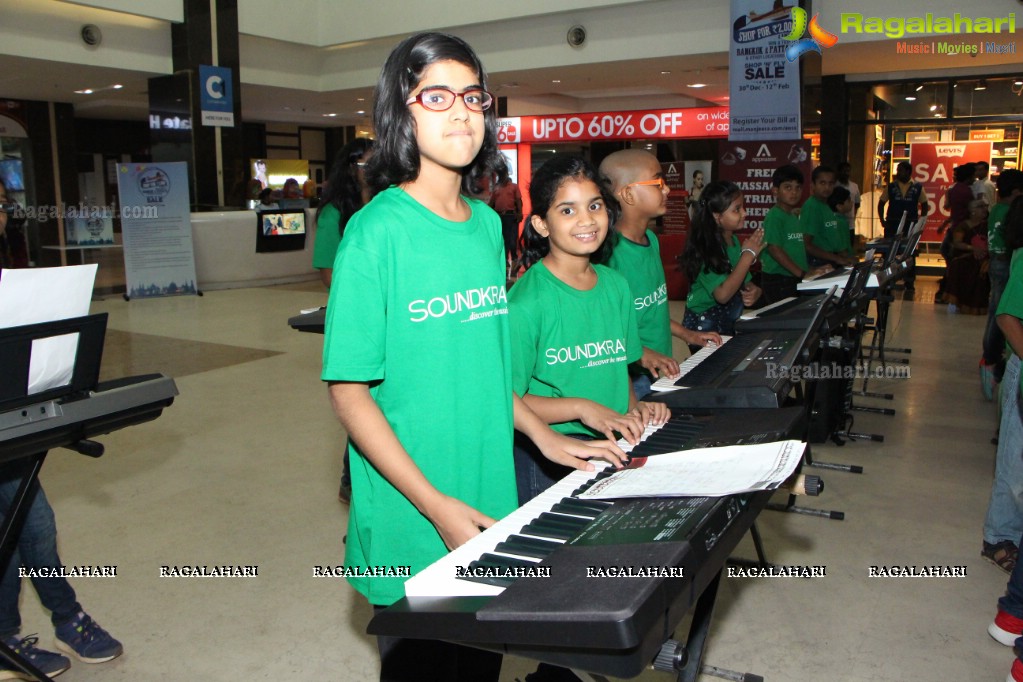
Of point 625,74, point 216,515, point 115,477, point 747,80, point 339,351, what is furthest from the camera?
point 625,74

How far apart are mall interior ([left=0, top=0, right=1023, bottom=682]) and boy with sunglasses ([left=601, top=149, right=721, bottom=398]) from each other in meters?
0.93

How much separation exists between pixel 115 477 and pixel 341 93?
11910 mm

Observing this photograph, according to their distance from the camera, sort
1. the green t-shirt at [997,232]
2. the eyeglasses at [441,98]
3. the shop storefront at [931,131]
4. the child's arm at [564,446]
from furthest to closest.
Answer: the shop storefront at [931,131] → the green t-shirt at [997,232] → the child's arm at [564,446] → the eyeglasses at [441,98]

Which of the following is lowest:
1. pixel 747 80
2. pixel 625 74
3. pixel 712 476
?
pixel 712 476

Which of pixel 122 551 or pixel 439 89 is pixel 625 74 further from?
pixel 439 89

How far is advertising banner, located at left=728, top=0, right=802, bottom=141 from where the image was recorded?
26.6 ft

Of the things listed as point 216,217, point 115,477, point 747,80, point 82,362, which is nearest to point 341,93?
point 216,217

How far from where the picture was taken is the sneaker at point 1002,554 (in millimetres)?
3051

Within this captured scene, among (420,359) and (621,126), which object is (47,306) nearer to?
(420,359)

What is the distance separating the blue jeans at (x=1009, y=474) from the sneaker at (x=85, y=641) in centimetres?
296

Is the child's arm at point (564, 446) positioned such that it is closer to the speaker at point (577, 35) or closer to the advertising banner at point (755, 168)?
the advertising banner at point (755, 168)

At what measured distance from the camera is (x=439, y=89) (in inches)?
52.6

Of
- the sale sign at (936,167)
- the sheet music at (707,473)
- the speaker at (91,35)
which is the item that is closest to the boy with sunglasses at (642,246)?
the sheet music at (707,473)

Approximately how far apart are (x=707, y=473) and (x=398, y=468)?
1.56 feet
